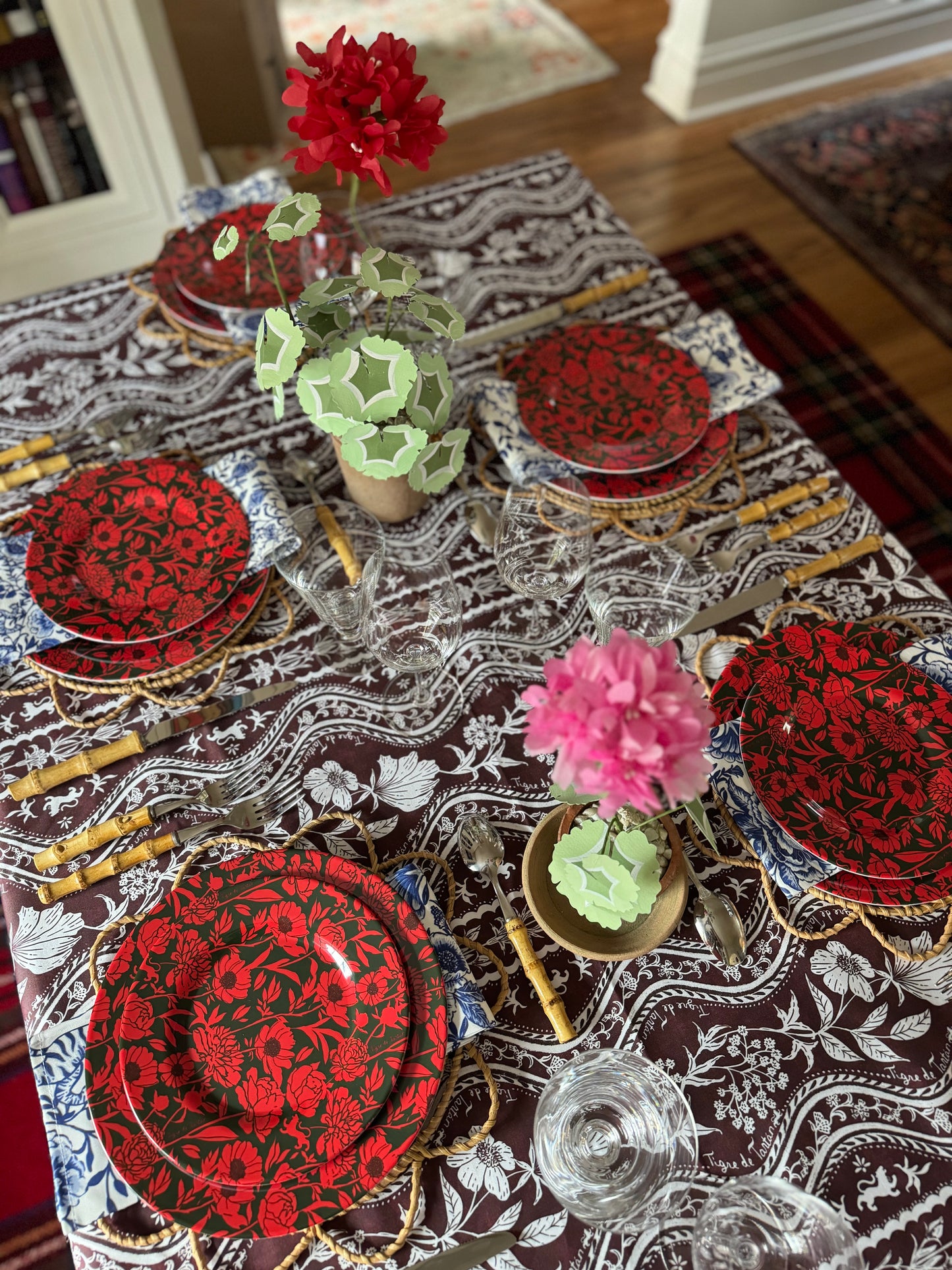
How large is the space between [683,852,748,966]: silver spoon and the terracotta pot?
0.51 meters

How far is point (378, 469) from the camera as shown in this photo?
0.93m

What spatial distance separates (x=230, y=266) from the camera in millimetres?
1334

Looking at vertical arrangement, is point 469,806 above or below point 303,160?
below

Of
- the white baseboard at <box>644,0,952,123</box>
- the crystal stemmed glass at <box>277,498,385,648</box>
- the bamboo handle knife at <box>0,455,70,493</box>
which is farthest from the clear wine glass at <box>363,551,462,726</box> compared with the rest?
the white baseboard at <box>644,0,952,123</box>

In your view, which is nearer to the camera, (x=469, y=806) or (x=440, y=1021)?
(x=440, y=1021)

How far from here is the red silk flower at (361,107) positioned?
0.87 meters

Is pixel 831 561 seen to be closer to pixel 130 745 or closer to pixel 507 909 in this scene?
pixel 507 909

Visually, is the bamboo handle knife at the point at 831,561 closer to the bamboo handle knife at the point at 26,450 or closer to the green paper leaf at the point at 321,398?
the green paper leaf at the point at 321,398

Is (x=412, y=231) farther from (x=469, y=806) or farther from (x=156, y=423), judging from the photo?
(x=469, y=806)

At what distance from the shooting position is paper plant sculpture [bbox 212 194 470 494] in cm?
87

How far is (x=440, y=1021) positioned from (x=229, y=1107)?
7.2 inches

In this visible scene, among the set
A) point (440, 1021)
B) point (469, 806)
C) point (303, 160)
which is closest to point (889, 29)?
point (303, 160)

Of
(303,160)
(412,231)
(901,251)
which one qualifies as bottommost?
(901,251)

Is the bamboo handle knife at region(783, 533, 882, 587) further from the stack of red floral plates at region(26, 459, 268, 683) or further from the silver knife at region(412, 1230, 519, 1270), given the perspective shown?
the silver knife at region(412, 1230, 519, 1270)
